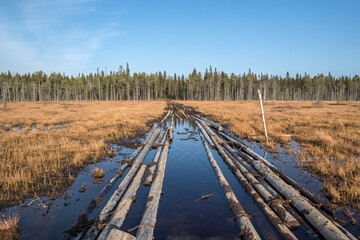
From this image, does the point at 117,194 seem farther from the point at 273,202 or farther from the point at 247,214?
the point at 273,202

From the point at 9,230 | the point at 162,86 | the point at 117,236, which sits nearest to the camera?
the point at 117,236

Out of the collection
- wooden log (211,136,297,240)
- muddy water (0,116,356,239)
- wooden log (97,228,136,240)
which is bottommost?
muddy water (0,116,356,239)

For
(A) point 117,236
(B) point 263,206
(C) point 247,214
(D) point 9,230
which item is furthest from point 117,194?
(B) point 263,206

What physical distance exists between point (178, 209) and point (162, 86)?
365 ft

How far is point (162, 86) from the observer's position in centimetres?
11400

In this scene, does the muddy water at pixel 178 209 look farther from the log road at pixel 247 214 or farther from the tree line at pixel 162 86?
the tree line at pixel 162 86

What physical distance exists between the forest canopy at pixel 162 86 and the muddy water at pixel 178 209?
8681cm

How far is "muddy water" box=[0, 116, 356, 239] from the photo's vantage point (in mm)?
4766

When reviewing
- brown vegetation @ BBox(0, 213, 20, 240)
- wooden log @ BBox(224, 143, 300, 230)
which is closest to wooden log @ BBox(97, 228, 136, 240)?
brown vegetation @ BBox(0, 213, 20, 240)

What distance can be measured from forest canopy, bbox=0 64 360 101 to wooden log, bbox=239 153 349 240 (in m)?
88.7

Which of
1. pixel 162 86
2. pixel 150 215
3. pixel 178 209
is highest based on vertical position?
pixel 162 86

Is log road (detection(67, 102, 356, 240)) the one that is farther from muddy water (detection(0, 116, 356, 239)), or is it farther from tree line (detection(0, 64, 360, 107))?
tree line (detection(0, 64, 360, 107))

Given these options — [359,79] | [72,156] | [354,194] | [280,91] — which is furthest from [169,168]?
[359,79]

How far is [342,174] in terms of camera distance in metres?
7.37
